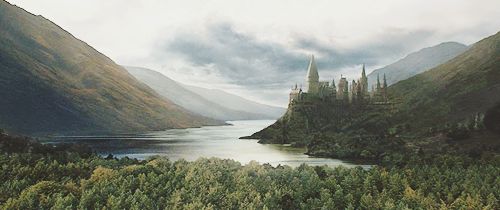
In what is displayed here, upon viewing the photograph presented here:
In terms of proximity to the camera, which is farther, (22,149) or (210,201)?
(22,149)

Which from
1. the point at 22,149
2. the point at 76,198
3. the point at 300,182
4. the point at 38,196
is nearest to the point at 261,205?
the point at 300,182

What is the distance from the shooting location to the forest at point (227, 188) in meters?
61.7

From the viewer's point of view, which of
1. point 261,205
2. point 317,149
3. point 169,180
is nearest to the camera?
point 261,205

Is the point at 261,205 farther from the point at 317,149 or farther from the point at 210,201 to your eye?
the point at 317,149

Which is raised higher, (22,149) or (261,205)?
(22,149)

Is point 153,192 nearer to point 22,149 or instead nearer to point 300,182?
point 300,182

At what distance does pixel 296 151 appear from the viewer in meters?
166

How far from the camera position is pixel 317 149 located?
16288 cm

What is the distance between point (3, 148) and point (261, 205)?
70.5 m

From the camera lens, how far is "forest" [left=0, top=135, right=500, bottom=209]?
6169cm

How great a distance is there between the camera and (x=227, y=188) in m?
68.2

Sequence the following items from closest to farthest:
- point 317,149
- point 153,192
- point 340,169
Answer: point 153,192
point 340,169
point 317,149

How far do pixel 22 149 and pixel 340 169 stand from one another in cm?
7204

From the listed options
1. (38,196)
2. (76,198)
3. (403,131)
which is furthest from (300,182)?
(403,131)
